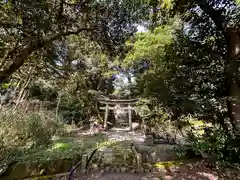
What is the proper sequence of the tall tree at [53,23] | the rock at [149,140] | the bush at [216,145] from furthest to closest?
the rock at [149,140]
the bush at [216,145]
the tall tree at [53,23]

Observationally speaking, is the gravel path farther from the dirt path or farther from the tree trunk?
the tree trunk

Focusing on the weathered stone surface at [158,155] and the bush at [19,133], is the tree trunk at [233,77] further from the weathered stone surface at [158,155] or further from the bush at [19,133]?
the bush at [19,133]

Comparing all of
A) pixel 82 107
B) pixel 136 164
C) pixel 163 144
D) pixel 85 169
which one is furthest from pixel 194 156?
pixel 82 107

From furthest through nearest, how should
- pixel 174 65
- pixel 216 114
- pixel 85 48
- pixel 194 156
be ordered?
pixel 85 48, pixel 194 156, pixel 174 65, pixel 216 114

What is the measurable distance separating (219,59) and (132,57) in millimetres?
5618

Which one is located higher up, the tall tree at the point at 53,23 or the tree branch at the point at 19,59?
the tall tree at the point at 53,23

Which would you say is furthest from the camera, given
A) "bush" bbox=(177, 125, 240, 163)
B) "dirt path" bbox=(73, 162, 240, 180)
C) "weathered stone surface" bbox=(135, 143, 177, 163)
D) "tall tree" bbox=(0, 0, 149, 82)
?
"weathered stone surface" bbox=(135, 143, 177, 163)

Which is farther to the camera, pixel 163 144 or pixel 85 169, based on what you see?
pixel 163 144

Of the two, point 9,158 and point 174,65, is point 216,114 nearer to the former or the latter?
point 174,65

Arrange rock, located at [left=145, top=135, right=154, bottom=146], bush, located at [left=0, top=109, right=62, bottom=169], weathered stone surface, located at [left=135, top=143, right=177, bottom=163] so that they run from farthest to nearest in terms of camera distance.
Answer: rock, located at [left=145, top=135, right=154, bottom=146]
weathered stone surface, located at [left=135, top=143, right=177, bottom=163]
bush, located at [left=0, top=109, right=62, bottom=169]

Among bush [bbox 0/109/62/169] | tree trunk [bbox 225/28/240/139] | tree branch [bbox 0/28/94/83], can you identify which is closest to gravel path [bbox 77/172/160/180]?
bush [bbox 0/109/62/169]

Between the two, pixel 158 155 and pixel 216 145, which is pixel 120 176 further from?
pixel 216 145

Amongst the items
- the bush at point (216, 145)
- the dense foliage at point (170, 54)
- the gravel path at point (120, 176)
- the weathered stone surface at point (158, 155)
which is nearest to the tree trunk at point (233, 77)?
the dense foliage at point (170, 54)

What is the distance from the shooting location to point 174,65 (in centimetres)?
370
